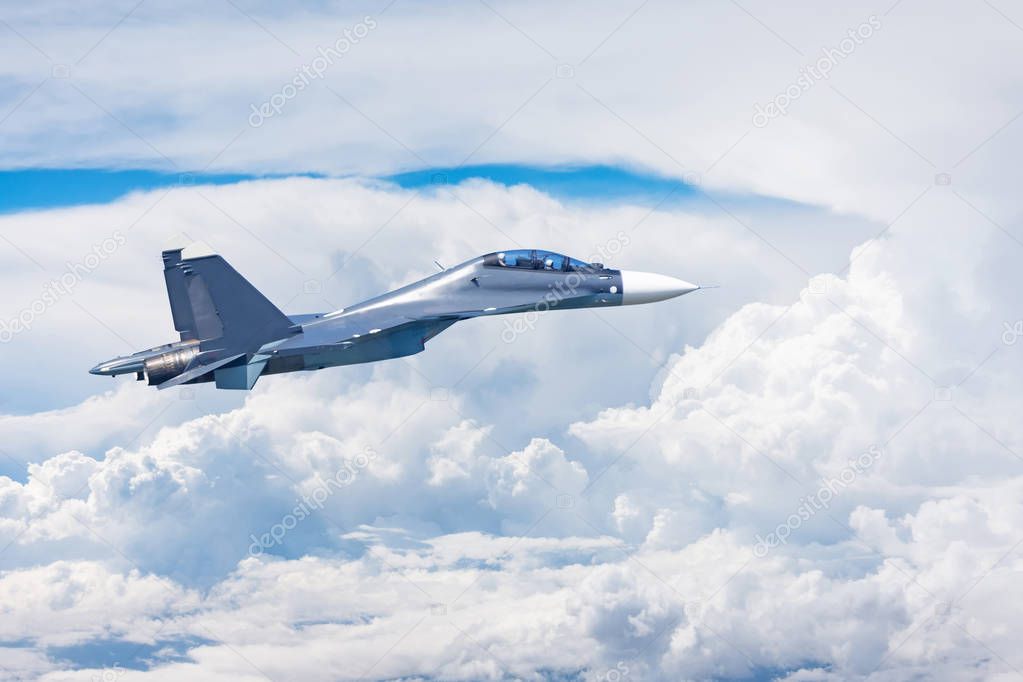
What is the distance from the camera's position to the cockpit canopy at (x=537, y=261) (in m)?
60.4

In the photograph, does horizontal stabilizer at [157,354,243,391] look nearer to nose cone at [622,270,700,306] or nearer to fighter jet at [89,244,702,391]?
fighter jet at [89,244,702,391]

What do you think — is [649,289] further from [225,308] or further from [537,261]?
[225,308]

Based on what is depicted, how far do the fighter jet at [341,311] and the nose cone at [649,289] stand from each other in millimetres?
43

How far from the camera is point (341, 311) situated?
194 ft

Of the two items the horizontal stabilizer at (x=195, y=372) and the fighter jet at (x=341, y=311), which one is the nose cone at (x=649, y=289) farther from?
the horizontal stabilizer at (x=195, y=372)

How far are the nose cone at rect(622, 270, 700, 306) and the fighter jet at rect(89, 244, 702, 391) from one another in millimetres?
43

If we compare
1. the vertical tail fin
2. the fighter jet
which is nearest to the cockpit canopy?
the fighter jet

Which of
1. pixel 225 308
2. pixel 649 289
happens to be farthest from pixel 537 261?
pixel 225 308

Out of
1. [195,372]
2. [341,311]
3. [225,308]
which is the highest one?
[341,311]

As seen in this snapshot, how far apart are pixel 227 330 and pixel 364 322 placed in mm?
5554

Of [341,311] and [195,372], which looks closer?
[195,372]

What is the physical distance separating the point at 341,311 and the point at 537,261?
8.65m

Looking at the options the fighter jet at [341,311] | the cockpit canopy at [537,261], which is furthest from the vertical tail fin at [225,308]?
the cockpit canopy at [537,261]

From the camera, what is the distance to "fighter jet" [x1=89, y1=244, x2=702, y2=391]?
185ft
